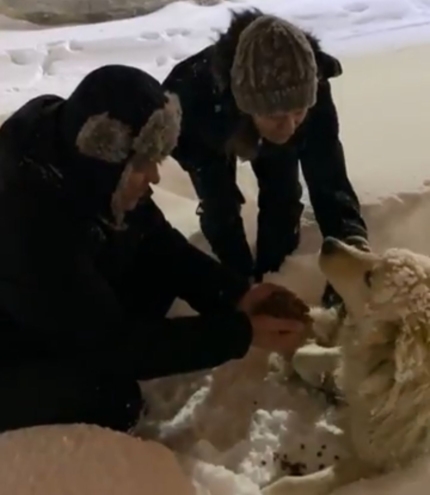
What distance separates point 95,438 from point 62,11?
2047 millimetres

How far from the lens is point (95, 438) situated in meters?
1.37

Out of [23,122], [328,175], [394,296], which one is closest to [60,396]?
[23,122]

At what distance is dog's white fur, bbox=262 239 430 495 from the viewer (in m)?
1.23

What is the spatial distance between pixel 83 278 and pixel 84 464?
1.02ft

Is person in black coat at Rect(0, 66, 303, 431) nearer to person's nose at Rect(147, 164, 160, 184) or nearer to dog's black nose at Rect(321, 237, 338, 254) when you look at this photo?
person's nose at Rect(147, 164, 160, 184)

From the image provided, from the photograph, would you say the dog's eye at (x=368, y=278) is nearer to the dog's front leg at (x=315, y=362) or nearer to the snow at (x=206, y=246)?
the dog's front leg at (x=315, y=362)

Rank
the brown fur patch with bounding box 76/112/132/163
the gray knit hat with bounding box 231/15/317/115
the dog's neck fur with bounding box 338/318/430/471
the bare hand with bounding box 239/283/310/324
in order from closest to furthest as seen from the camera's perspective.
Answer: the brown fur patch with bounding box 76/112/132/163 < the dog's neck fur with bounding box 338/318/430/471 < the gray knit hat with bounding box 231/15/317/115 < the bare hand with bounding box 239/283/310/324

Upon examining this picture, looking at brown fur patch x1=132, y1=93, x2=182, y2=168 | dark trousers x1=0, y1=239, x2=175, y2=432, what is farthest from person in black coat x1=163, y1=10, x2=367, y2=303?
dark trousers x1=0, y1=239, x2=175, y2=432

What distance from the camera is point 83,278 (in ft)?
4.16

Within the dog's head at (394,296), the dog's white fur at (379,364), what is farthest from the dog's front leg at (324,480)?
the dog's head at (394,296)

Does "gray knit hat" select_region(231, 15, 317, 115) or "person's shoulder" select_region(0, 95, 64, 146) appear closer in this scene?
"person's shoulder" select_region(0, 95, 64, 146)

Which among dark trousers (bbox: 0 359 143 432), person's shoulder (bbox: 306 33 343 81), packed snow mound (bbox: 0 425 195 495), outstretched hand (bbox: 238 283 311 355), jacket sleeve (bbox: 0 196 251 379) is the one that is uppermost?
person's shoulder (bbox: 306 33 343 81)

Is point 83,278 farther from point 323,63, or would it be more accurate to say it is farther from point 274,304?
point 323,63

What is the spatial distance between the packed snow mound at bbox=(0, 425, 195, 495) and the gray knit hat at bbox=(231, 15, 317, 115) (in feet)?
1.99
